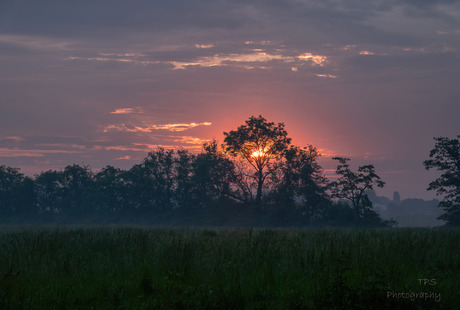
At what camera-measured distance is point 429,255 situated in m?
10.8

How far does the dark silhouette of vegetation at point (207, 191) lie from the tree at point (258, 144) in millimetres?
146

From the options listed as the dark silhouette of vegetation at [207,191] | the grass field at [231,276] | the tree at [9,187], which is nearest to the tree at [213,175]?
the dark silhouette of vegetation at [207,191]

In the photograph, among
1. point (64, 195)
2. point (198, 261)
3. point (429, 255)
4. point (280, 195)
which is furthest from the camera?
point (64, 195)

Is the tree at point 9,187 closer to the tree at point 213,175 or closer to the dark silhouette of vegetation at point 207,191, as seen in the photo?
the dark silhouette of vegetation at point 207,191

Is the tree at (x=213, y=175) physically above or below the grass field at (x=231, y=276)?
above

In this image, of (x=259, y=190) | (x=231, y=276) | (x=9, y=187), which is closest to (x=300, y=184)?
(x=259, y=190)

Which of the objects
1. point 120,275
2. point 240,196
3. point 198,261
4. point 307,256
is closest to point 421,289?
point 307,256

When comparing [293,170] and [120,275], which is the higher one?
[293,170]

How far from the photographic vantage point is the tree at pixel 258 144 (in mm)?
57438

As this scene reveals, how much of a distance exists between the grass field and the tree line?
38.7 m

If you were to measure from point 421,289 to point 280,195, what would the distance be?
155 feet

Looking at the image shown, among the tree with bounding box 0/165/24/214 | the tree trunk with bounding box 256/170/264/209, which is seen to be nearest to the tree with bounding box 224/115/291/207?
the tree trunk with bounding box 256/170/264/209

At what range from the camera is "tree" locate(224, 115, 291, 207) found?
57438mm

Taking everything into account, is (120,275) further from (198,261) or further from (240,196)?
(240,196)
